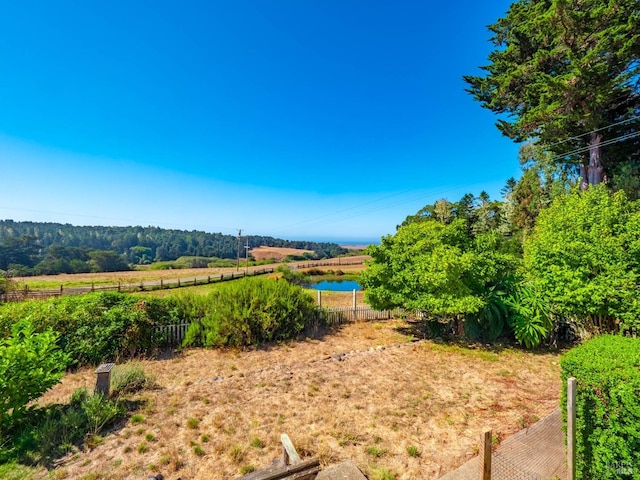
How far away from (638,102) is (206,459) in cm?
2012

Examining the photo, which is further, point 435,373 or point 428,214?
point 428,214

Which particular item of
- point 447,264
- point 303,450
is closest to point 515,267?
point 447,264

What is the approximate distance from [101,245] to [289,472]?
385ft

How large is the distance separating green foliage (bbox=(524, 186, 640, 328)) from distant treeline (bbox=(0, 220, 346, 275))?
2337 inches

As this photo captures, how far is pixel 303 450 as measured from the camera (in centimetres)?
364

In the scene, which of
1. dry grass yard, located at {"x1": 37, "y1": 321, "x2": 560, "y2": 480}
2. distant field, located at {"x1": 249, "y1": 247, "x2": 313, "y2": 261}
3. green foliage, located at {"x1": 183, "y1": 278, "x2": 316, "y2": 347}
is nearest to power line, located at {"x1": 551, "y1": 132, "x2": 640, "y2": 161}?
dry grass yard, located at {"x1": 37, "y1": 321, "x2": 560, "y2": 480}

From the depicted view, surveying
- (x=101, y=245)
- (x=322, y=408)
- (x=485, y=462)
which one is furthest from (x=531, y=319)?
(x=101, y=245)

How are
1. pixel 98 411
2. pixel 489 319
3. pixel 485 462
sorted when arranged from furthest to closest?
pixel 489 319
pixel 98 411
pixel 485 462

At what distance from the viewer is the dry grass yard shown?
11.3 feet

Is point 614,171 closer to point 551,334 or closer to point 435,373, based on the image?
point 551,334

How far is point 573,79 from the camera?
407 inches

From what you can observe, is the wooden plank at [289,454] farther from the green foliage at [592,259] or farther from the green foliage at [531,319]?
the green foliage at [531,319]

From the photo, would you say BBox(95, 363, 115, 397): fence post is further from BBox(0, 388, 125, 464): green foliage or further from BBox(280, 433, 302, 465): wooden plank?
BBox(280, 433, 302, 465): wooden plank

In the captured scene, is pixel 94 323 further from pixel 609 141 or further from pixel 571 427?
pixel 609 141
